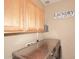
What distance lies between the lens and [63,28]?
4.27 meters

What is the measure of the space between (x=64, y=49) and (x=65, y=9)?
4.94ft

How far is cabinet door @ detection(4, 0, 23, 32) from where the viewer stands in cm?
144

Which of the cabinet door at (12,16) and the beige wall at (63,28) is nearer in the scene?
the cabinet door at (12,16)

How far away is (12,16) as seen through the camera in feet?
5.24

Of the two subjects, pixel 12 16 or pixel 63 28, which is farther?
pixel 63 28

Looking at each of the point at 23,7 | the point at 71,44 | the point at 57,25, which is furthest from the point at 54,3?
the point at 23,7

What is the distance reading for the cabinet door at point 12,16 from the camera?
1.44 meters

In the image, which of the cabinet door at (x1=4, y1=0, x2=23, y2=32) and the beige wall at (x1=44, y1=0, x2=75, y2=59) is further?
the beige wall at (x1=44, y1=0, x2=75, y2=59)

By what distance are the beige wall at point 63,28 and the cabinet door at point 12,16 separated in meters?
2.61

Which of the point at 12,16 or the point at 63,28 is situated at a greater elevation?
the point at 12,16

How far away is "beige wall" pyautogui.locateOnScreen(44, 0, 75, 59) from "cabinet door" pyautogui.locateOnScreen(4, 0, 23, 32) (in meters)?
2.61

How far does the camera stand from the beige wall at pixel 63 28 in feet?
13.6

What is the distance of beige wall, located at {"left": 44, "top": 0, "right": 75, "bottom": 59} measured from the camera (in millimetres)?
4160

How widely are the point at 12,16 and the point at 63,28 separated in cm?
297
